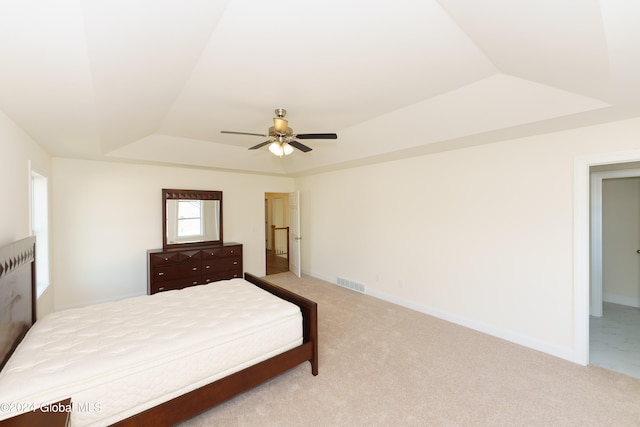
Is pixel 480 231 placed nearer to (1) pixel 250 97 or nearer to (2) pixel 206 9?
(1) pixel 250 97

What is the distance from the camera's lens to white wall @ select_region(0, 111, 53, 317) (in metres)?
2.05

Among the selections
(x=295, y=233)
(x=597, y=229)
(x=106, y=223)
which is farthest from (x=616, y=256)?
(x=106, y=223)

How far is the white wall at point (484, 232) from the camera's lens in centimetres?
273

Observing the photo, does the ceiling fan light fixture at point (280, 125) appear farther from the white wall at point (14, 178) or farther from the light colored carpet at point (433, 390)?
the light colored carpet at point (433, 390)

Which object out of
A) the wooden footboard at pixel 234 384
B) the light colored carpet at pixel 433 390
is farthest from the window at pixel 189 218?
the light colored carpet at pixel 433 390

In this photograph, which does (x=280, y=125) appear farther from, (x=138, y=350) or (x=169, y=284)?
(x=169, y=284)

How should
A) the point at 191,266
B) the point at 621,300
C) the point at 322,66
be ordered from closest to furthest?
the point at 322,66 → the point at 621,300 → the point at 191,266

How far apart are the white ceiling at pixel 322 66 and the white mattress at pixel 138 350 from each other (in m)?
1.68

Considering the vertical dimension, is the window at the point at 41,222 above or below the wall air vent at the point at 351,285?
above

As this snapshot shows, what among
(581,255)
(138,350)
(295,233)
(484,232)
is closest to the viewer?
(138,350)

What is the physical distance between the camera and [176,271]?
449 cm

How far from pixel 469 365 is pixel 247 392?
2080 millimetres

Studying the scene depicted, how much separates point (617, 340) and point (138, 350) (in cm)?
476

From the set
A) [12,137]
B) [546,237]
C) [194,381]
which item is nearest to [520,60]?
[546,237]
